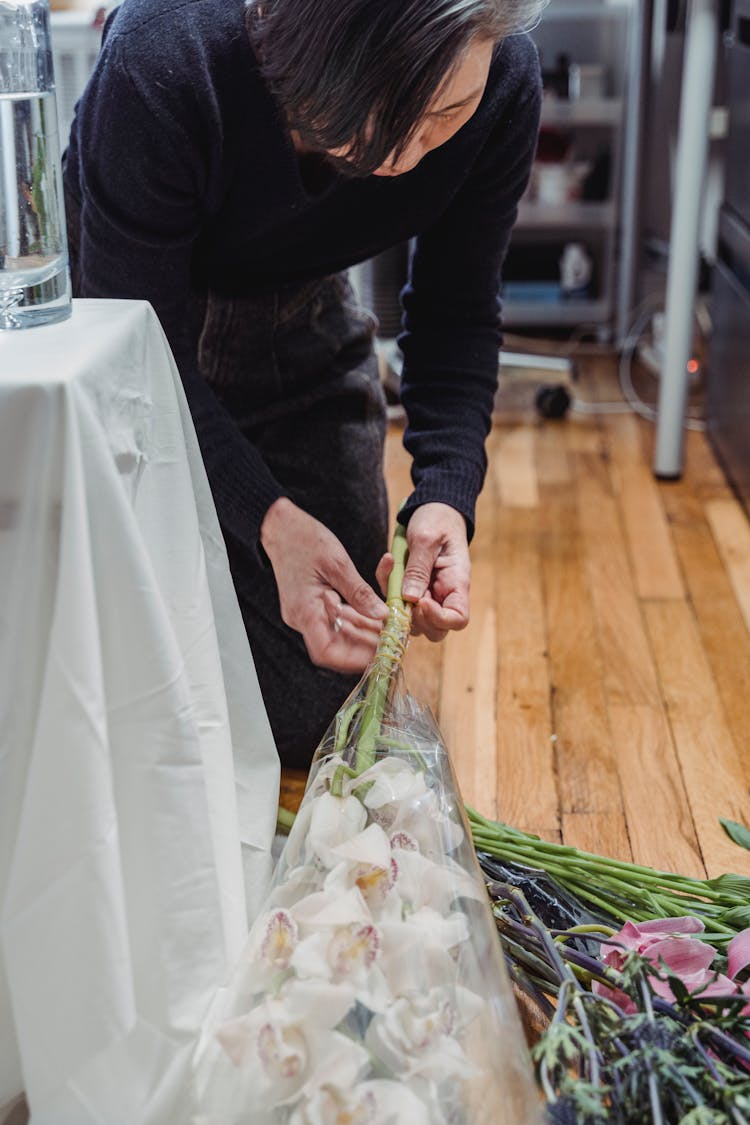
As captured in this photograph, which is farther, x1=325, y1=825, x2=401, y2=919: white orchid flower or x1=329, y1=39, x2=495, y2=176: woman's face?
x1=329, y1=39, x2=495, y2=176: woman's face

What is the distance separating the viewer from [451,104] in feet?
2.91

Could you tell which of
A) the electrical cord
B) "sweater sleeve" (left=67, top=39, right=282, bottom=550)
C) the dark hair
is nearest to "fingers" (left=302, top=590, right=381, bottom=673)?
"sweater sleeve" (left=67, top=39, right=282, bottom=550)

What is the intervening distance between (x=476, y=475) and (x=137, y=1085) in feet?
2.11

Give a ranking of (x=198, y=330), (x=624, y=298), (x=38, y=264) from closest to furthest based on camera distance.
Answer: (x=38, y=264) < (x=198, y=330) < (x=624, y=298)

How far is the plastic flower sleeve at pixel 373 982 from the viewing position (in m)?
0.69

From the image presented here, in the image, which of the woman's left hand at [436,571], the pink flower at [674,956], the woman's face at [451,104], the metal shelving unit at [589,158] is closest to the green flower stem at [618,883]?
the pink flower at [674,956]

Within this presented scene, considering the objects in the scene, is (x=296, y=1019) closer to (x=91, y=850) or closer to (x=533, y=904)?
(x=91, y=850)

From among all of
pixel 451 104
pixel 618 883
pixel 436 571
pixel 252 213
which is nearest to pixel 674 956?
pixel 618 883

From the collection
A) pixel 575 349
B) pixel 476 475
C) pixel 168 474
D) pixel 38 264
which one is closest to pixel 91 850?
pixel 168 474

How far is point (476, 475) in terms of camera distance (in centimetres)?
119

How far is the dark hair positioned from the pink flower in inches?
23.7

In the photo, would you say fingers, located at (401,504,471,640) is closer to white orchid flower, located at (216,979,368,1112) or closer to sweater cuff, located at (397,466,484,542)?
sweater cuff, located at (397,466,484,542)

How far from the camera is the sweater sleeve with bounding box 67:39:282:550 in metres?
1.00

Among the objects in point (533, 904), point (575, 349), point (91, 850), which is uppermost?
point (91, 850)
